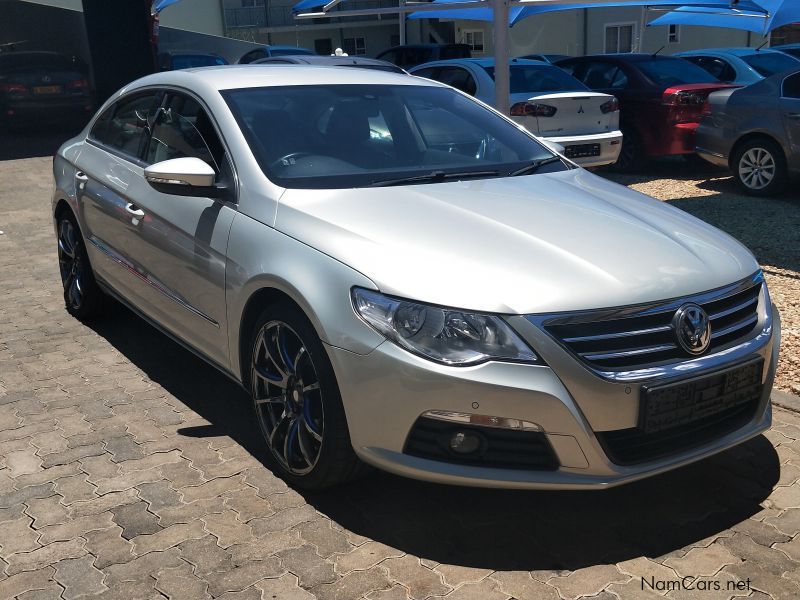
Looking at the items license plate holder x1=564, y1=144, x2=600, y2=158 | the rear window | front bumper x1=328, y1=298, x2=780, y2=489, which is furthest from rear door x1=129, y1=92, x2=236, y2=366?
the rear window

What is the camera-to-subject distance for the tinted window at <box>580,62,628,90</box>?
12.3m

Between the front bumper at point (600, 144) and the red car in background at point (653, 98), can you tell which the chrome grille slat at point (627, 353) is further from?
the red car in background at point (653, 98)

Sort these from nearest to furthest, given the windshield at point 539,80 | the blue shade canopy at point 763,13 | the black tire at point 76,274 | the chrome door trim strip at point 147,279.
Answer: the chrome door trim strip at point 147,279, the black tire at point 76,274, the windshield at point 539,80, the blue shade canopy at point 763,13

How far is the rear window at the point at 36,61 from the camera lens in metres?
17.0

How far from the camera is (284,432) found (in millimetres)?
3717

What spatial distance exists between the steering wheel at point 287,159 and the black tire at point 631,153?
347 inches

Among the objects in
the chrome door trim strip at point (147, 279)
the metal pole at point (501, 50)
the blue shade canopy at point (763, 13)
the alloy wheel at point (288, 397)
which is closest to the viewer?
the alloy wheel at point (288, 397)

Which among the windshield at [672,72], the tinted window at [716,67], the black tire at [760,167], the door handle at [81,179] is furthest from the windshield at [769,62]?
the door handle at [81,179]

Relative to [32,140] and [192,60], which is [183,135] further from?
[192,60]

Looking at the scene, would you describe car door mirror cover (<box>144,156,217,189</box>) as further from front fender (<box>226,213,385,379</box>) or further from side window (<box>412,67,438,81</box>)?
side window (<box>412,67,438,81</box>)

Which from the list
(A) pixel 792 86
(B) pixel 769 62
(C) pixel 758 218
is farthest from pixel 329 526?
(B) pixel 769 62

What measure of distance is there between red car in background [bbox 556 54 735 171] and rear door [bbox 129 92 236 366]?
8.39m

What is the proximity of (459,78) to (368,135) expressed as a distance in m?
7.73

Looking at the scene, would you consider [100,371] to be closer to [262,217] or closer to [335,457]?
[262,217]
